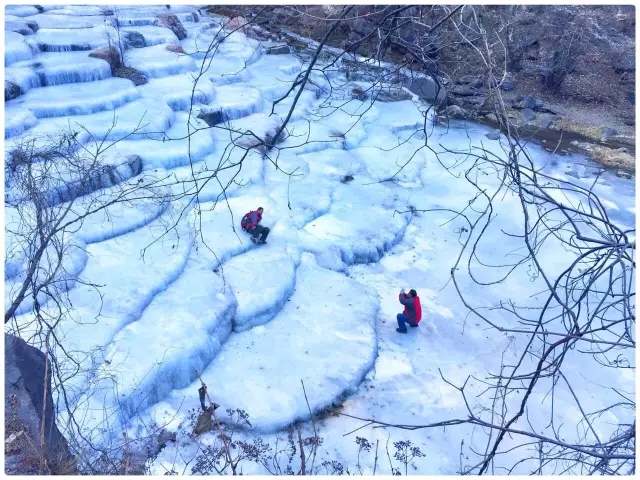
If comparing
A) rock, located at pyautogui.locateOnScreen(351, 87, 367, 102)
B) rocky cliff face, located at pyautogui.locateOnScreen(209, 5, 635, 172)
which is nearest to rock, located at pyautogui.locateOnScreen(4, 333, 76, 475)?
rock, located at pyautogui.locateOnScreen(351, 87, 367, 102)

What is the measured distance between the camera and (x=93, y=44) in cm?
1141

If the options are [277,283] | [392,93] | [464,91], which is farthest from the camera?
[464,91]

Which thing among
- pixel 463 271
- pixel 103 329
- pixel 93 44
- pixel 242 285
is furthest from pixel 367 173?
pixel 93 44

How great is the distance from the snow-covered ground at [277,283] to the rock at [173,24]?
3692 mm

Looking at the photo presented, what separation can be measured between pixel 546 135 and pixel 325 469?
407 inches

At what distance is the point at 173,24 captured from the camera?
1408 centimetres

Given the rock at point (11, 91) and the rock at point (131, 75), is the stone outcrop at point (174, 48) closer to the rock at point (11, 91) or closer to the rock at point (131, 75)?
the rock at point (131, 75)

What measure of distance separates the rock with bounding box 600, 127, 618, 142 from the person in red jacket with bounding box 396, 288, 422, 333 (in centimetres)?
837

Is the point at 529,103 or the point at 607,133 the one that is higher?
the point at 529,103

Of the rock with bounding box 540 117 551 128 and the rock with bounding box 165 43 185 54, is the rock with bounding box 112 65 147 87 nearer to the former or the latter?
the rock with bounding box 165 43 185 54

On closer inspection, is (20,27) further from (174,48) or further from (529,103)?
(529,103)

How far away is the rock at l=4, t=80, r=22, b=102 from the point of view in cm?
877

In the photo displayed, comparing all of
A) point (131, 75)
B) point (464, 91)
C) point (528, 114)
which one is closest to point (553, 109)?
point (528, 114)

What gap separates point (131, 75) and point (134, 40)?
7.51 ft
